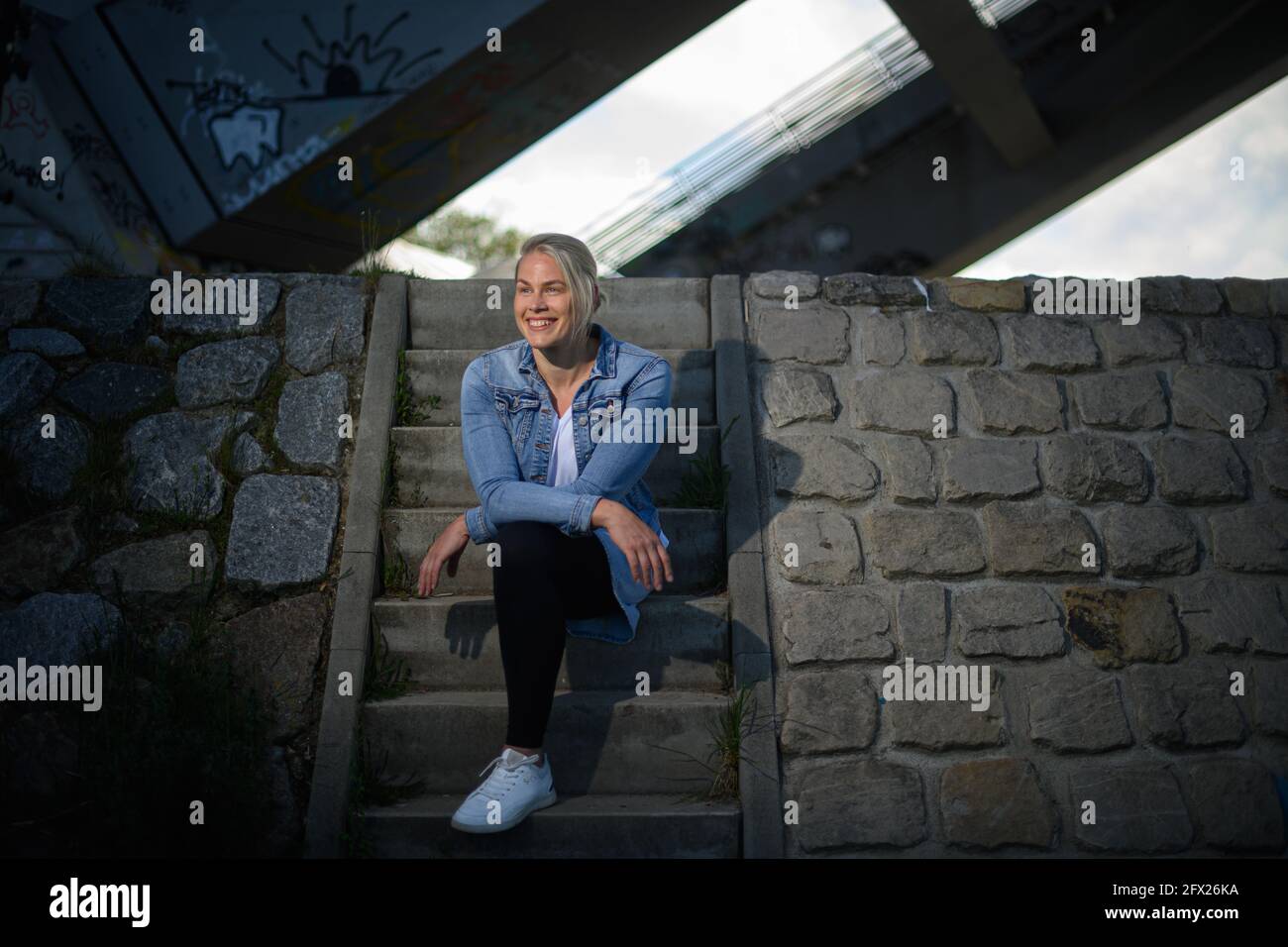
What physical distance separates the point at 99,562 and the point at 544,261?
6.77 ft

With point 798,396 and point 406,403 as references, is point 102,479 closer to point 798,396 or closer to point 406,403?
point 406,403

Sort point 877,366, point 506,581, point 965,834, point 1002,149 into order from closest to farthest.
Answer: point 506,581 < point 965,834 < point 877,366 < point 1002,149

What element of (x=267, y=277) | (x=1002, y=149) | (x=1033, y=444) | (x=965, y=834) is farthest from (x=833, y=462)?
(x=1002, y=149)

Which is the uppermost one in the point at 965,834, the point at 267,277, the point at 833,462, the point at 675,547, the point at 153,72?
the point at 153,72

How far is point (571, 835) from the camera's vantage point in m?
3.24

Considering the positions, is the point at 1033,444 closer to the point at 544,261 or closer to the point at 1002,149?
the point at 544,261

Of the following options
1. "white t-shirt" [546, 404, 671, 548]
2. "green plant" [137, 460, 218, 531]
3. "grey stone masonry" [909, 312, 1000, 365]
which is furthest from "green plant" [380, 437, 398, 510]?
"grey stone masonry" [909, 312, 1000, 365]

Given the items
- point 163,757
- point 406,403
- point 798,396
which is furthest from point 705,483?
point 163,757

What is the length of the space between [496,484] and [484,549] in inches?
29.1

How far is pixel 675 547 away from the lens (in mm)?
4074

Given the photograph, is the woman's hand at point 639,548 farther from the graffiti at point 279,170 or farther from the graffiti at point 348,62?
the graffiti at point 279,170

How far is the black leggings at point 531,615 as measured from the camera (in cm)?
318

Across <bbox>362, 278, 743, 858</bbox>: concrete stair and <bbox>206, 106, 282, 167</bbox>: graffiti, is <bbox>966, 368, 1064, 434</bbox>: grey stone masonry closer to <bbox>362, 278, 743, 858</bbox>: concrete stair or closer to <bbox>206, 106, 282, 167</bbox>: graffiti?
<bbox>362, 278, 743, 858</bbox>: concrete stair

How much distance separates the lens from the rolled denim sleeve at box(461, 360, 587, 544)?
325 centimetres
